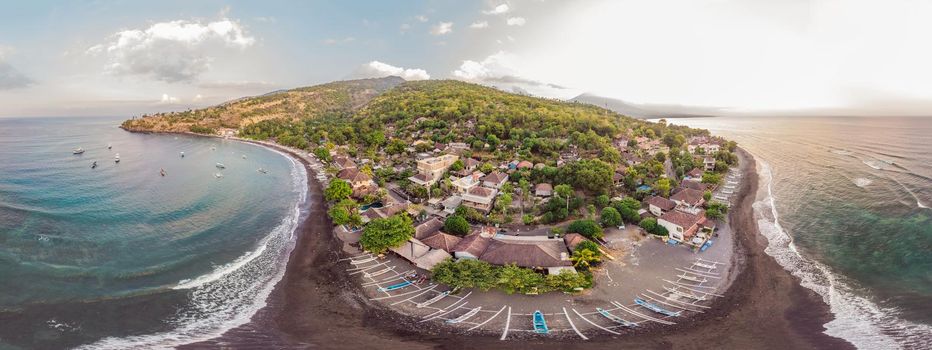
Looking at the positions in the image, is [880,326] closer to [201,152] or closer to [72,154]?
[201,152]

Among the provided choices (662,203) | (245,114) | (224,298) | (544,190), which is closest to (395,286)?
(224,298)

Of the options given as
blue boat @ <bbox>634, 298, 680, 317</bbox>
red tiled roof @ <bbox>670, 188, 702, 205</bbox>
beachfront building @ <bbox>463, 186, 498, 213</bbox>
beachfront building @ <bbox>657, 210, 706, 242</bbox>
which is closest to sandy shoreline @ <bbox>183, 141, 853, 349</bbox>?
blue boat @ <bbox>634, 298, 680, 317</bbox>

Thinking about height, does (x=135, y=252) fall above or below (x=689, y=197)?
below

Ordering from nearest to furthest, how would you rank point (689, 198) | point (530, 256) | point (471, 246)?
1. point (530, 256)
2. point (471, 246)
3. point (689, 198)

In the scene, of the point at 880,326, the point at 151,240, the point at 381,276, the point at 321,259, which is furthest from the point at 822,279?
the point at 151,240

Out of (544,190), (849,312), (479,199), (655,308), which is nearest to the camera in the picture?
(655,308)

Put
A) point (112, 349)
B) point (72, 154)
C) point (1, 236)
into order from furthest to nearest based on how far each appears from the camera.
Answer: point (72, 154) → point (1, 236) → point (112, 349)

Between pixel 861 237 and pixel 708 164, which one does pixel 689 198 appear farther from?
pixel 708 164
